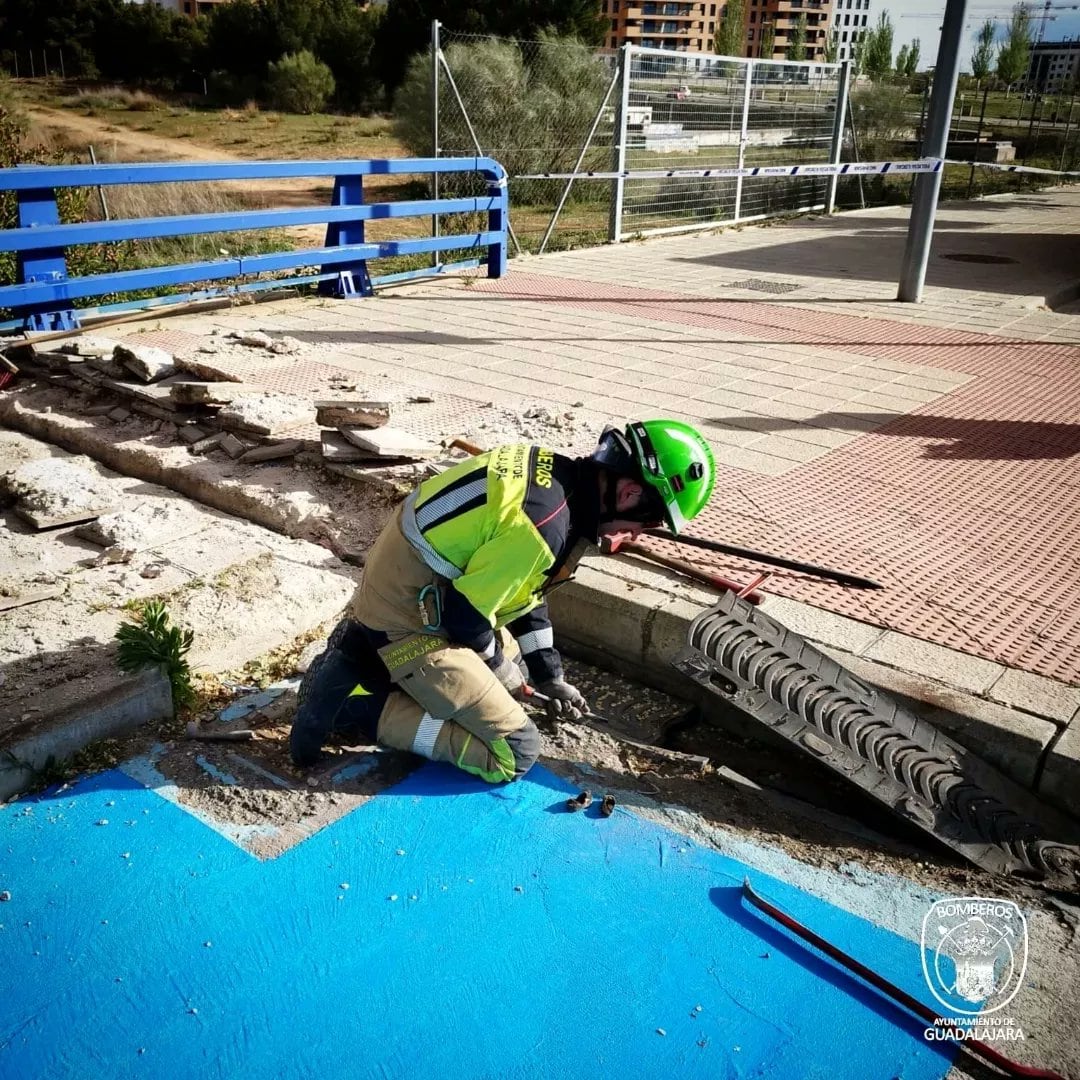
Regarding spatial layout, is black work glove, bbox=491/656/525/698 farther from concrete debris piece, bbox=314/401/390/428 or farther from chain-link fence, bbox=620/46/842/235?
chain-link fence, bbox=620/46/842/235

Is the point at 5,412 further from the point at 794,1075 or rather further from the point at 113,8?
the point at 113,8

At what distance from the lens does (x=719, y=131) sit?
17500 millimetres

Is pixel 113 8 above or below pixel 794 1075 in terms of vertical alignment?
above

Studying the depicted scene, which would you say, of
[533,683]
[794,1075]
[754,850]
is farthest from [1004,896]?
[533,683]

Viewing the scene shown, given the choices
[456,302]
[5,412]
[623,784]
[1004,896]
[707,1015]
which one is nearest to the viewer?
[707,1015]

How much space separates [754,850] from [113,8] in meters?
71.8

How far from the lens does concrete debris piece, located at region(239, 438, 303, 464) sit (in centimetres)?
629

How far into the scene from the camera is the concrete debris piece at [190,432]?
6637 millimetres

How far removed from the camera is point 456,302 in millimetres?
11117

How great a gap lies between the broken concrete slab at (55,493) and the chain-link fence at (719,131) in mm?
11493

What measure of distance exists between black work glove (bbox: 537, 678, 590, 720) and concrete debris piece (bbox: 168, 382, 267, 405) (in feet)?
11.4

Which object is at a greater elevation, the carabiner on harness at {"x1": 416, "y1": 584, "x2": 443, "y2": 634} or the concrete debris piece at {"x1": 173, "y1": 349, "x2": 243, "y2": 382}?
the carabiner on harness at {"x1": 416, "y1": 584, "x2": 443, "y2": 634}

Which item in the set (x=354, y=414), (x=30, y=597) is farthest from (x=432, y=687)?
(x=354, y=414)

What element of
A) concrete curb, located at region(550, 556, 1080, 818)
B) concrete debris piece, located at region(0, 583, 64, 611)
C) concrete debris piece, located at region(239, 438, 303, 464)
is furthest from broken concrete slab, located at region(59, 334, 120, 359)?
concrete curb, located at region(550, 556, 1080, 818)
